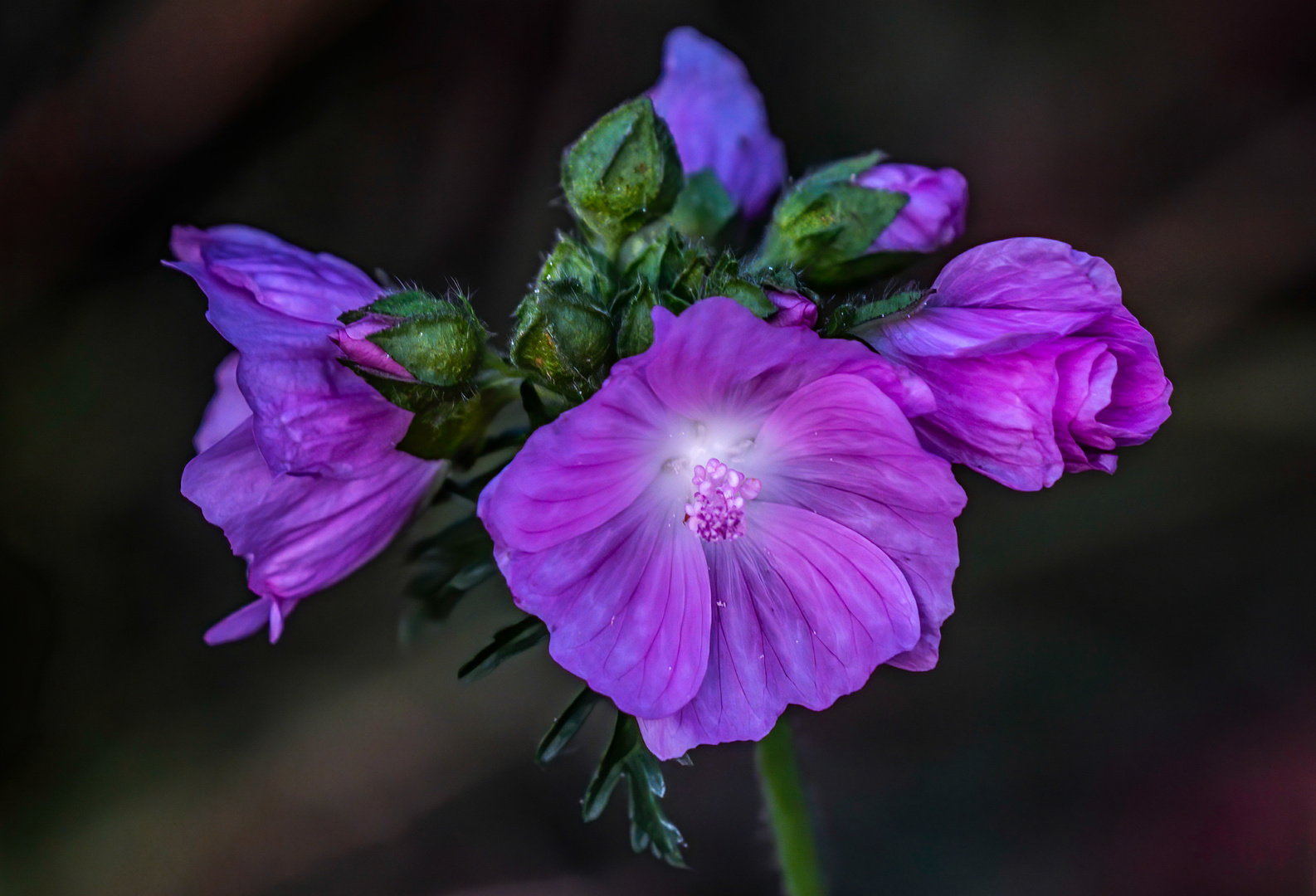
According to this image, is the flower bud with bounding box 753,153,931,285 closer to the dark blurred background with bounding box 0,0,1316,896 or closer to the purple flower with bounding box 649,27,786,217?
the purple flower with bounding box 649,27,786,217

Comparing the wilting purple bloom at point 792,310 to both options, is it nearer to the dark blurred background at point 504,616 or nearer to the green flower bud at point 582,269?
the green flower bud at point 582,269

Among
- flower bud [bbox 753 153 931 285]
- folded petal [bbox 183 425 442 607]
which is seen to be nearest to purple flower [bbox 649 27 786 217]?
flower bud [bbox 753 153 931 285]

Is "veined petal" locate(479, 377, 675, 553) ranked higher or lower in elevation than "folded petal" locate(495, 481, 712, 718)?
higher

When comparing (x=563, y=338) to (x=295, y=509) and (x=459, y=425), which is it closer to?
(x=459, y=425)

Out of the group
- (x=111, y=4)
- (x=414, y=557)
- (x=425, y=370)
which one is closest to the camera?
(x=425, y=370)

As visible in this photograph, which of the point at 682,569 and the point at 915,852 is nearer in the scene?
the point at 682,569

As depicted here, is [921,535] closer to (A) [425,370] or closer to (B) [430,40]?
(A) [425,370]

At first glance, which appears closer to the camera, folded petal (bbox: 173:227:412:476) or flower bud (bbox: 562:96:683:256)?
folded petal (bbox: 173:227:412:476)

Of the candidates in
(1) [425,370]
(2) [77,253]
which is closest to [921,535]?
(1) [425,370]
